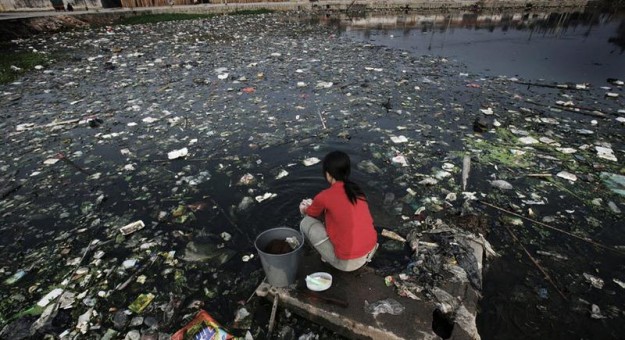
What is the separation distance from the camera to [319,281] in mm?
2615

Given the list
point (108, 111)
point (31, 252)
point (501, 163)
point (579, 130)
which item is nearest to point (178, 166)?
point (31, 252)

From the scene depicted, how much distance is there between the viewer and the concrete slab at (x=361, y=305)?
7.61 feet

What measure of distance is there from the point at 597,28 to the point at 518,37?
626 centimetres

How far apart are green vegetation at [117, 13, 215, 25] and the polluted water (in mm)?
10173

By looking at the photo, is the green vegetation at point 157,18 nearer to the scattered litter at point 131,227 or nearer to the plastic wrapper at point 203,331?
the scattered litter at point 131,227

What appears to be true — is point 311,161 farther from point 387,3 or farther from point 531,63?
point 387,3

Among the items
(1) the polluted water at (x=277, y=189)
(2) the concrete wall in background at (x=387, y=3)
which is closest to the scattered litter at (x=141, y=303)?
(1) the polluted water at (x=277, y=189)

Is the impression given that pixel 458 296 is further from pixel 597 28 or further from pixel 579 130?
pixel 597 28

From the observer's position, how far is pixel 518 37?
512 inches

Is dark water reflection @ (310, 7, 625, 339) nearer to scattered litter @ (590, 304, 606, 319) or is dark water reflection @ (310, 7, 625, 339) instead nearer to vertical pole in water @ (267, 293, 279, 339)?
scattered litter @ (590, 304, 606, 319)

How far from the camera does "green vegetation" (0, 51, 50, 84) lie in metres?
8.25

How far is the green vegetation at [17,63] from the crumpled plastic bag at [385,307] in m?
10.4

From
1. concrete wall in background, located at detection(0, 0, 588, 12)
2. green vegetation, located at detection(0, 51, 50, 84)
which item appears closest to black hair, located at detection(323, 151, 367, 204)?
green vegetation, located at detection(0, 51, 50, 84)

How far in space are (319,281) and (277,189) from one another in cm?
171
